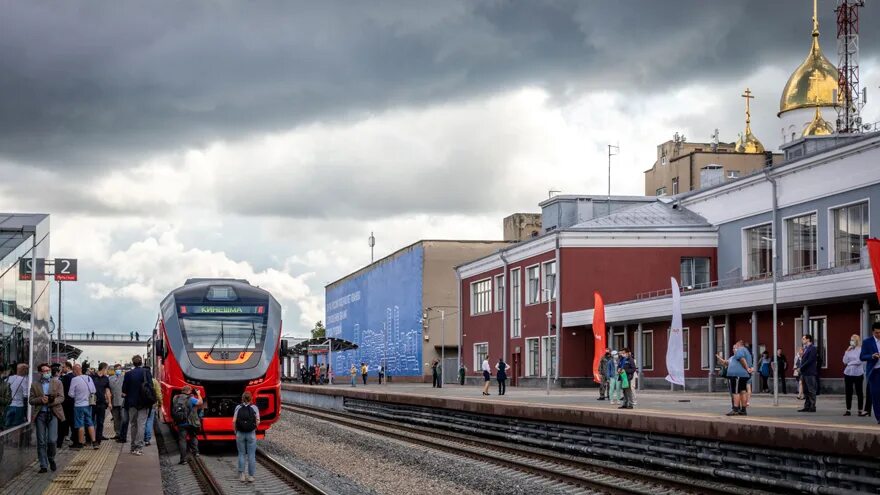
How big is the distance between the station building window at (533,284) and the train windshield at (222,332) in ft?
114

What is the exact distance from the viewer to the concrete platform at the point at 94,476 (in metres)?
17.0

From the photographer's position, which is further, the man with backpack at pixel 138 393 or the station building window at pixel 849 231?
the station building window at pixel 849 231

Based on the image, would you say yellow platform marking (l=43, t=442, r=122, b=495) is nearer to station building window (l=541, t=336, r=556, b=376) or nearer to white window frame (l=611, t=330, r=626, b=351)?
white window frame (l=611, t=330, r=626, b=351)

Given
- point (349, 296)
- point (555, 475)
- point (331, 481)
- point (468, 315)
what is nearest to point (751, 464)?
point (555, 475)

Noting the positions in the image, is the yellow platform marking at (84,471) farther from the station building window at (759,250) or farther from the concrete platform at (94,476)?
the station building window at (759,250)

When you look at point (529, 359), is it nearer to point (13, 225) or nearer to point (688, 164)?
point (688, 164)

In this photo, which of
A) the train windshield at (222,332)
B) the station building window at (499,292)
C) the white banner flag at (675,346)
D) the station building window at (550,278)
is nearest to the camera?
the train windshield at (222,332)

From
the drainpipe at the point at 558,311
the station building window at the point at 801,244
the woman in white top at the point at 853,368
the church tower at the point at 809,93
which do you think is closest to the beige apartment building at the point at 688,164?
the church tower at the point at 809,93

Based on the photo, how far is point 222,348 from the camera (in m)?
24.1

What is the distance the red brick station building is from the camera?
39500 mm

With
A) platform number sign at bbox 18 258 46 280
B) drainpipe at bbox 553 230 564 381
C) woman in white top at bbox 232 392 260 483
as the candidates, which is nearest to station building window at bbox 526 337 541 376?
drainpipe at bbox 553 230 564 381

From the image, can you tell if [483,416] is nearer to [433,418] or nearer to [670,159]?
[433,418]

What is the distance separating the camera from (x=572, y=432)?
24.8 m

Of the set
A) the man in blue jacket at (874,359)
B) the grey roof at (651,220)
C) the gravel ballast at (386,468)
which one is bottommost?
the gravel ballast at (386,468)
